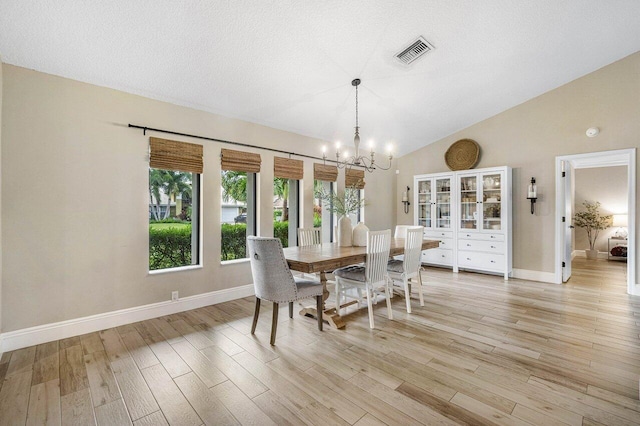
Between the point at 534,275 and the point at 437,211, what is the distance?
1.83 meters

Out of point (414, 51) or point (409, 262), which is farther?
point (409, 262)

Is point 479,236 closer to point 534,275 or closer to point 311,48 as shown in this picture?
point 534,275

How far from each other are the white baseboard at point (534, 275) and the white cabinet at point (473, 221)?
17cm

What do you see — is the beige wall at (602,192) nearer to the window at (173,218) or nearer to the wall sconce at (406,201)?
the wall sconce at (406,201)

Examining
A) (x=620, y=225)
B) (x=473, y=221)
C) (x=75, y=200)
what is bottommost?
(x=620, y=225)

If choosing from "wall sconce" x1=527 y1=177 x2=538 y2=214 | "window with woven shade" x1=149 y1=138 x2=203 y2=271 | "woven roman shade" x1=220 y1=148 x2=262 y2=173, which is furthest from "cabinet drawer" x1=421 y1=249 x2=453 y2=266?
"window with woven shade" x1=149 y1=138 x2=203 y2=271

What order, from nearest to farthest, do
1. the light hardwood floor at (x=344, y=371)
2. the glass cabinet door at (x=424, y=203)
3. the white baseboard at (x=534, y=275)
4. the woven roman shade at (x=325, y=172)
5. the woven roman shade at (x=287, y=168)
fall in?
the light hardwood floor at (x=344, y=371) < the woven roman shade at (x=287, y=168) < the white baseboard at (x=534, y=275) < the woven roman shade at (x=325, y=172) < the glass cabinet door at (x=424, y=203)

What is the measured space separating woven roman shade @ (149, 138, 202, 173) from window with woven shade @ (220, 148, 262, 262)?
0.33 metres

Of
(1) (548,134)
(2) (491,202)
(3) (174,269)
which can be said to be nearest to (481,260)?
(2) (491,202)

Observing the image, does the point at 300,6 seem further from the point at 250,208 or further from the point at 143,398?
the point at 143,398

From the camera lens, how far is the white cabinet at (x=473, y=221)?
4828 millimetres

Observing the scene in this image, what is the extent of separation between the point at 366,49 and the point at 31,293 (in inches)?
150

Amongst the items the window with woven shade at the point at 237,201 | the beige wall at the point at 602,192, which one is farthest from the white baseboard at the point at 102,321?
the beige wall at the point at 602,192

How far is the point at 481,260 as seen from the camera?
16.5 feet
